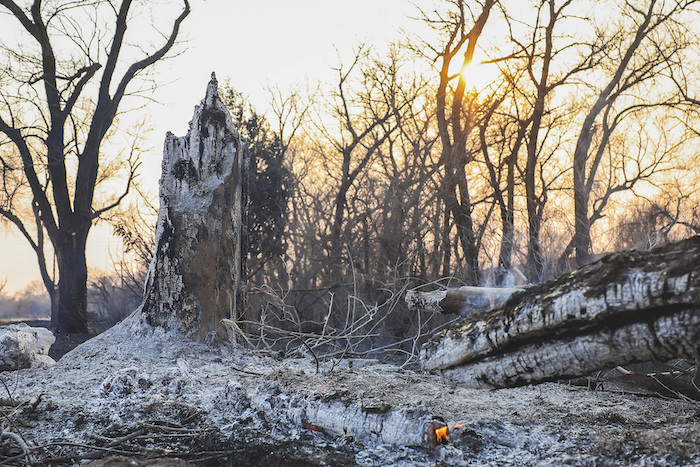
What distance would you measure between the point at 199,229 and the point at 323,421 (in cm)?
294

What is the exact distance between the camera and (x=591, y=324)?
2.99m

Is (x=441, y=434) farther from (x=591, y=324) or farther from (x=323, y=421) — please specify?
(x=591, y=324)

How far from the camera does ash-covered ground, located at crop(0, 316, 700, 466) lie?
10.8 ft

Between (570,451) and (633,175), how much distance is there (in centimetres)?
1391

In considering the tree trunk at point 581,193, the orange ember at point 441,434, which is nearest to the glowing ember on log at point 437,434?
the orange ember at point 441,434

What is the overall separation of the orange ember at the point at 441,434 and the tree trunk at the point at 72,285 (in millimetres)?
11369

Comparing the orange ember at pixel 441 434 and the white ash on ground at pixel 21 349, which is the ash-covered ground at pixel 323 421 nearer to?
the orange ember at pixel 441 434

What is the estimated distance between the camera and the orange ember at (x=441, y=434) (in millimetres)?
3334

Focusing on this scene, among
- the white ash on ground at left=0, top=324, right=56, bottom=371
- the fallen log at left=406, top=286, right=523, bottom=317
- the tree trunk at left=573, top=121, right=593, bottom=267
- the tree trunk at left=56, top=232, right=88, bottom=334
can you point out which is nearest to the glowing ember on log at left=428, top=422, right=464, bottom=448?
the fallen log at left=406, top=286, right=523, bottom=317

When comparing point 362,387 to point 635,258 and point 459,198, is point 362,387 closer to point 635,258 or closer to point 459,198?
point 635,258

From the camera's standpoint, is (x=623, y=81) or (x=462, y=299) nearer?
(x=462, y=299)

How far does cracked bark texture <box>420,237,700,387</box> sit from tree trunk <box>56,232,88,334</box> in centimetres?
1126

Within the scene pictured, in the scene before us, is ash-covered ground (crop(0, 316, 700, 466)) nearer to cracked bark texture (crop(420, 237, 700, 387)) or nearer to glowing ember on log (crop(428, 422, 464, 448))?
glowing ember on log (crop(428, 422, 464, 448))

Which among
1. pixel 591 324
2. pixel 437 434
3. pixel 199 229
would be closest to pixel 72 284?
pixel 199 229
